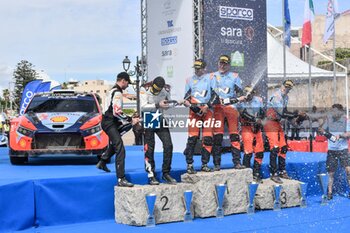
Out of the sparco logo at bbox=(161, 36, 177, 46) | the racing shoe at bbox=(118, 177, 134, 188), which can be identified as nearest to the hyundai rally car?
the racing shoe at bbox=(118, 177, 134, 188)

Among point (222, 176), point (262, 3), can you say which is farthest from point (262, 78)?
point (222, 176)

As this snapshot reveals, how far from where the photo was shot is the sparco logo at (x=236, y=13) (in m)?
10.8

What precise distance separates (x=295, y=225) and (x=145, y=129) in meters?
2.56

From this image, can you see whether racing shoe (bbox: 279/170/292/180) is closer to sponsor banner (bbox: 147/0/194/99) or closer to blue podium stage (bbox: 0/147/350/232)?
blue podium stage (bbox: 0/147/350/232)

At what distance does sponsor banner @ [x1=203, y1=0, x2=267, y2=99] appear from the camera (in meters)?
10.7

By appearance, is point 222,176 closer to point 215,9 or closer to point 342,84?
point 215,9

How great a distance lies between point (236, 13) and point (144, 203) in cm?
609

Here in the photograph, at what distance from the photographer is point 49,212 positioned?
21.0 feet

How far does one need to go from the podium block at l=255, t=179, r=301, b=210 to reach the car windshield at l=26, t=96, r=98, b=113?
376 cm

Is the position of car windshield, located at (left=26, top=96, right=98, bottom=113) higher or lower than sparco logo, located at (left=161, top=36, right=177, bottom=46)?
lower

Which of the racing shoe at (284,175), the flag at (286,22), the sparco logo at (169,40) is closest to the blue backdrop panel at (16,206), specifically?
the racing shoe at (284,175)

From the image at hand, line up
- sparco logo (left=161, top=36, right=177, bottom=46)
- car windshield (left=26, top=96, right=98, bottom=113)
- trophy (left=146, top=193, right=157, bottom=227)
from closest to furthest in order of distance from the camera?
trophy (left=146, top=193, right=157, bottom=227)
car windshield (left=26, top=96, right=98, bottom=113)
sparco logo (left=161, top=36, right=177, bottom=46)

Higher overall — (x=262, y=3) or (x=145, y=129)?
(x=262, y=3)

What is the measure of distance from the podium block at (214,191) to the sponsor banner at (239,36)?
3.86 metres
